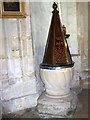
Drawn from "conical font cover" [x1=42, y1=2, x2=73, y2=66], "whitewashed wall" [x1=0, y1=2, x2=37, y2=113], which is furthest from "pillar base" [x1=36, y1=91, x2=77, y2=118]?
"conical font cover" [x1=42, y1=2, x2=73, y2=66]

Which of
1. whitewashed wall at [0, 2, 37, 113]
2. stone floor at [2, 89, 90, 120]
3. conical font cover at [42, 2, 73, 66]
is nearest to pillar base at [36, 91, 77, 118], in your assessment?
stone floor at [2, 89, 90, 120]

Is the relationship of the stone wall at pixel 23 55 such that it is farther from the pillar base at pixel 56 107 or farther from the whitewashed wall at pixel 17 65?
the pillar base at pixel 56 107

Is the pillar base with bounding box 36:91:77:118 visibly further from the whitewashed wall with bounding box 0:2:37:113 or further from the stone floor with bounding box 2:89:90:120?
the whitewashed wall with bounding box 0:2:37:113

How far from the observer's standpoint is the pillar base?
7.90ft

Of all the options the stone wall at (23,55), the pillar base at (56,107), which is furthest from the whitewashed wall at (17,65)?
the pillar base at (56,107)

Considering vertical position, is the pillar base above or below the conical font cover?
below

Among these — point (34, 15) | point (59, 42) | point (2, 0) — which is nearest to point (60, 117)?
point (59, 42)

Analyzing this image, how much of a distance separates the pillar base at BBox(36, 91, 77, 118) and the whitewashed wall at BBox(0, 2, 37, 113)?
0.24 meters

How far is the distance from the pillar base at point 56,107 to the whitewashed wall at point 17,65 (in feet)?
0.78

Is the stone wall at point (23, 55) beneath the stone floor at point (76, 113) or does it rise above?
above

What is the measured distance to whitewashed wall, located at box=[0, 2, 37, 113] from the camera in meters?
2.48

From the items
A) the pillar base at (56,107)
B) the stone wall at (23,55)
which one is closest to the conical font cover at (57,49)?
the stone wall at (23,55)

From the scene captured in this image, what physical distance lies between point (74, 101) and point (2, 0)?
1458mm

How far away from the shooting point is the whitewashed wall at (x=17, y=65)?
2.48 meters
